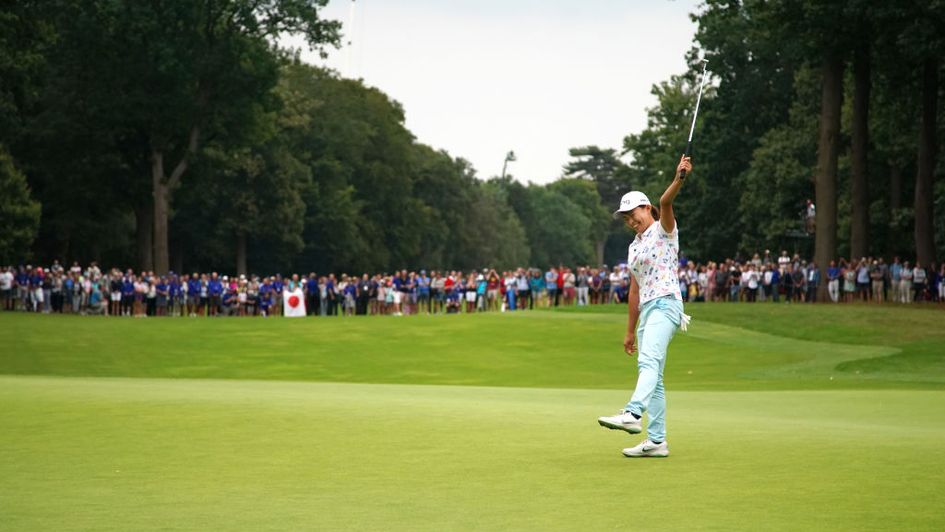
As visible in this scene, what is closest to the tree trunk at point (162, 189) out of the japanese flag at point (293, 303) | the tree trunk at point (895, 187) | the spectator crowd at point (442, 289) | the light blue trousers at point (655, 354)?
the spectator crowd at point (442, 289)

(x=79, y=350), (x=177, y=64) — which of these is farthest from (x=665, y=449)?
(x=177, y=64)

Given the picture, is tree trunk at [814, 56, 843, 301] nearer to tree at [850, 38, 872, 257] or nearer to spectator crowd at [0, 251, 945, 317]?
spectator crowd at [0, 251, 945, 317]

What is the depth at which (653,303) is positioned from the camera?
1231 centimetres

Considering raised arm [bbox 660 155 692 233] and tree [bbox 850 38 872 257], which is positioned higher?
tree [bbox 850 38 872 257]

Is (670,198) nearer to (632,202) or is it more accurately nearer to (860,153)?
(632,202)

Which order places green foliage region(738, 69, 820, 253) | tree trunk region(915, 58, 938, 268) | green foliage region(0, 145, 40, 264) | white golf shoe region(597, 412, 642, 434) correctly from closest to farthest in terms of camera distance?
white golf shoe region(597, 412, 642, 434) < tree trunk region(915, 58, 938, 268) < green foliage region(0, 145, 40, 264) < green foliage region(738, 69, 820, 253)

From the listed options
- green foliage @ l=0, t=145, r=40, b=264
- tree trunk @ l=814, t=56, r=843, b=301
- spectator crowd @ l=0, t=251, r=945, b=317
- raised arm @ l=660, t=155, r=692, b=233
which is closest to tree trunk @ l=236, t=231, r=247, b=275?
green foliage @ l=0, t=145, r=40, b=264

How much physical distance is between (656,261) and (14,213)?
2464 inches

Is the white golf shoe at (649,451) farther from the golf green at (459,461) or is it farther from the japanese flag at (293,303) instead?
the japanese flag at (293,303)

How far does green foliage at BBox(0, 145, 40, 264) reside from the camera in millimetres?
69188

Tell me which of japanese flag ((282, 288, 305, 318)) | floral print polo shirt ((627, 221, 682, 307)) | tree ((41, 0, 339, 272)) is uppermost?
tree ((41, 0, 339, 272))

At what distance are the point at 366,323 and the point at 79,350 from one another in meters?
11.3

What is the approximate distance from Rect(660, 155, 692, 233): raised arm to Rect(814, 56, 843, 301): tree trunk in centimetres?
4592

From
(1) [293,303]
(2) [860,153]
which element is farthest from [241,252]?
(2) [860,153]
